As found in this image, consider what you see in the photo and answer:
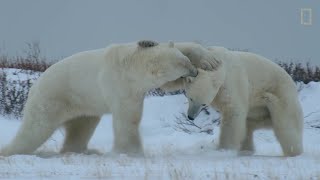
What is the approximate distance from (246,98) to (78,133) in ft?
7.63

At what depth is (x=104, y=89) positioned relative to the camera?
6992 millimetres

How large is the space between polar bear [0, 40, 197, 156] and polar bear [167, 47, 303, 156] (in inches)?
12.9

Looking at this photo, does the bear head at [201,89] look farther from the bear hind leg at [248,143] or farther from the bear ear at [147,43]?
the bear hind leg at [248,143]

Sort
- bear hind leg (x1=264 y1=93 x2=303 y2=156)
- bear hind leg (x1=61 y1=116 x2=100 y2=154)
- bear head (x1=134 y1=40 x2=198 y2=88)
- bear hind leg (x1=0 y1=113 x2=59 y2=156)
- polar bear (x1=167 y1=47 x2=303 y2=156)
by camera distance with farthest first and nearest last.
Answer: bear hind leg (x1=61 y1=116 x2=100 y2=154) < bear hind leg (x1=264 y1=93 x2=303 y2=156) < bear hind leg (x1=0 y1=113 x2=59 y2=156) < polar bear (x1=167 y1=47 x2=303 y2=156) < bear head (x1=134 y1=40 x2=198 y2=88)

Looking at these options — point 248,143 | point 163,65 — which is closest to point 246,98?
point 248,143

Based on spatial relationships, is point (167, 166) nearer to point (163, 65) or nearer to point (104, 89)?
point (163, 65)

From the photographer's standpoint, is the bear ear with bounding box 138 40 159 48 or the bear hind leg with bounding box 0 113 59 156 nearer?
the bear ear with bounding box 138 40 159 48

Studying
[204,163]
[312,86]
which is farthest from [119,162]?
[312,86]

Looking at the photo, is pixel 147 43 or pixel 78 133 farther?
pixel 78 133

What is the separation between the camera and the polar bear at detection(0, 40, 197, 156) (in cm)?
682

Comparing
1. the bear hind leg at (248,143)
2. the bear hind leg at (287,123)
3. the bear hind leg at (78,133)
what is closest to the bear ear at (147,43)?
the bear hind leg at (78,133)

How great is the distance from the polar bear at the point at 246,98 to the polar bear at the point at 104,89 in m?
0.33

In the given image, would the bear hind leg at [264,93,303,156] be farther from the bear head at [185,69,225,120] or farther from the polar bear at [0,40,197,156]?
the polar bear at [0,40,197,156]

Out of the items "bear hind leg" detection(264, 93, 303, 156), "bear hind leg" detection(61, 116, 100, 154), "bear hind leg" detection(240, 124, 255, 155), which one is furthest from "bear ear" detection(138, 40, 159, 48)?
"bear hind leg" detection(240, 124, 255, 155)
